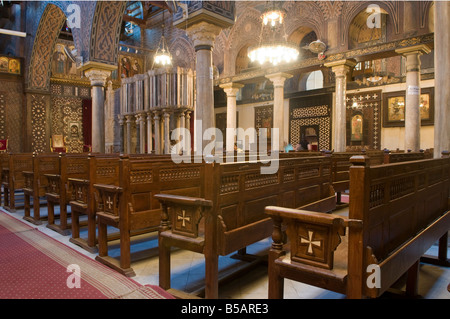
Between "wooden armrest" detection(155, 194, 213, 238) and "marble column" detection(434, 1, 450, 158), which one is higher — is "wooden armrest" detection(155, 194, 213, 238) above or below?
below

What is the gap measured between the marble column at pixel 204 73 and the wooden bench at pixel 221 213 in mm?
3381

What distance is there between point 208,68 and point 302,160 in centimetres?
356

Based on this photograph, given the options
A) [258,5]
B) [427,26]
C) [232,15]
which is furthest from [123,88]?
[427,26]

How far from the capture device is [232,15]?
663cm

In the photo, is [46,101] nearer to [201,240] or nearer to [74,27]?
[74,27]

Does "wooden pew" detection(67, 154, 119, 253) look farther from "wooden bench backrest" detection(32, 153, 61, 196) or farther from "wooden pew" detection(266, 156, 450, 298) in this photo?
"wooden pew" detection(266, 156, 450, 298)

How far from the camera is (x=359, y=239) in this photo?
169 cm

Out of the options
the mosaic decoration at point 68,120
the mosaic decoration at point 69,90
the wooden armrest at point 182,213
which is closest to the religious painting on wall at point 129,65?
the mosaic decoration at point 69,90

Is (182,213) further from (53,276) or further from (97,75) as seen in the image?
(97,75)

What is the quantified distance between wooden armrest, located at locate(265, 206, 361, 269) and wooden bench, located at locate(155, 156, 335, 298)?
0.54 metres

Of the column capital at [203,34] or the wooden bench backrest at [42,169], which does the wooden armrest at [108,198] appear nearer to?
the wooden bench backrest at [42,169]

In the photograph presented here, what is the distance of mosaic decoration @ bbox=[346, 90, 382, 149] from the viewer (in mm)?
13672

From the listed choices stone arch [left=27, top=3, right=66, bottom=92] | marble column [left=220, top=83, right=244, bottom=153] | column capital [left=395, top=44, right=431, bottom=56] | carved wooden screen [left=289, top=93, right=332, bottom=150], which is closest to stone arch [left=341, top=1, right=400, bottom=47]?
column capital [left=395, top=44, right=431, bottom=56]

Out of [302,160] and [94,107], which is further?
[94,107]
